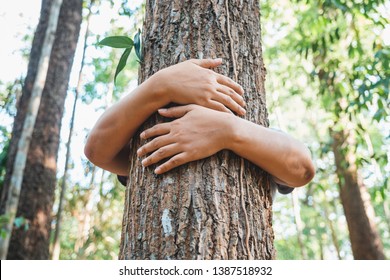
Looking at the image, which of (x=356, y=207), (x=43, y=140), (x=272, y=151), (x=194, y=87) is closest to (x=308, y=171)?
(x=272, y=151)

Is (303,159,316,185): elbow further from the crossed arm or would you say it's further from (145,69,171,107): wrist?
(145,69,171,107): wrist

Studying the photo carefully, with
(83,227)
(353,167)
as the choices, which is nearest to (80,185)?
(83,227)

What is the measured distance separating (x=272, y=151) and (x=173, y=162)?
295 millimetres

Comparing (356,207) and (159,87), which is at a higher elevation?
(356,207)

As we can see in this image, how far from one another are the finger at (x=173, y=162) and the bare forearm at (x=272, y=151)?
0.14 metres

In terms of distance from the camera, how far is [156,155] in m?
1.16

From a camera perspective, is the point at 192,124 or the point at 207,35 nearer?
the point at 192,124

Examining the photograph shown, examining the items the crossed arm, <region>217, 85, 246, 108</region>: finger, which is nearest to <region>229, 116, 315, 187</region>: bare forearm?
the crossed arm

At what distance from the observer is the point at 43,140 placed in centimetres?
450

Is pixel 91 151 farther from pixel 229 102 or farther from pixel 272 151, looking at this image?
pixel 272 151

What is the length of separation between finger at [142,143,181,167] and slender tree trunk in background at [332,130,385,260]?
3.56 m
